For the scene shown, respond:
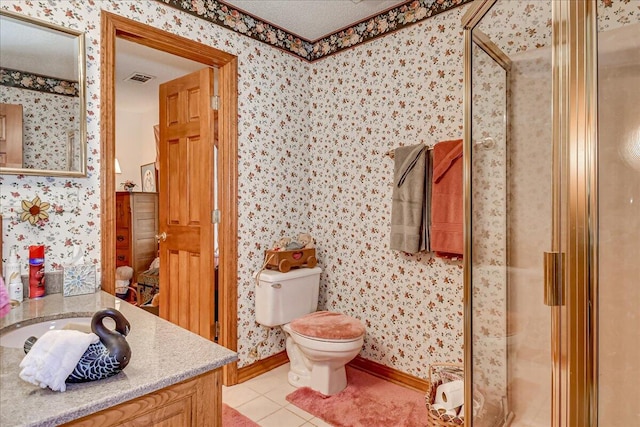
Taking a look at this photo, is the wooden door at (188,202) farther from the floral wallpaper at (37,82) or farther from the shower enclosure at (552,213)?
the shower enclosure at (552,213)

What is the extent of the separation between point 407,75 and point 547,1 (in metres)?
1.32

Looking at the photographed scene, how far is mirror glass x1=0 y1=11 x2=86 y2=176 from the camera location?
60.9 inches

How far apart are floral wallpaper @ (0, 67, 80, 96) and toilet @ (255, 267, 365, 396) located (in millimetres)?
1468

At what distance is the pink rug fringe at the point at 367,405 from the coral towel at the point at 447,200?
92cm

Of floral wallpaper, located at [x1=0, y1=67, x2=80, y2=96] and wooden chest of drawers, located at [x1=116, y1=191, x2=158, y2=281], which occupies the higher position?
floral wallpaper, located at [x1=0, y1=67, x2=80, y2=96]

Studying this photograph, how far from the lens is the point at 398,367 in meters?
2.48

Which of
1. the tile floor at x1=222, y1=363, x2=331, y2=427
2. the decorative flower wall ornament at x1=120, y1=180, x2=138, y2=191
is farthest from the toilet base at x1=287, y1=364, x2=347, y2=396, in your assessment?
the decorative flower wall ornament at x1=120, y1=180, x2=138, y2=191

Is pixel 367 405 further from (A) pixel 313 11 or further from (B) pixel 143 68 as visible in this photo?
(B) pixel 143 68

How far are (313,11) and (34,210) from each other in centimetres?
196

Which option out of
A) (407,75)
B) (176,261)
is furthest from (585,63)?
(176,261)

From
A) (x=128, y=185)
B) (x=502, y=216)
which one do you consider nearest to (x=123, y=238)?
(x=128, y=185)

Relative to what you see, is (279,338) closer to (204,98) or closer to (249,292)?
(249,292)

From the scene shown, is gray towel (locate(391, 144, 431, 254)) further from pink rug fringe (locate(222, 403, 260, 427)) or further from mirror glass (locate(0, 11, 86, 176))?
mirror glass (locate(0, 11, 86, 176))

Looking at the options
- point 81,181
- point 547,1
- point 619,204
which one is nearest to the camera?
point 547,1
